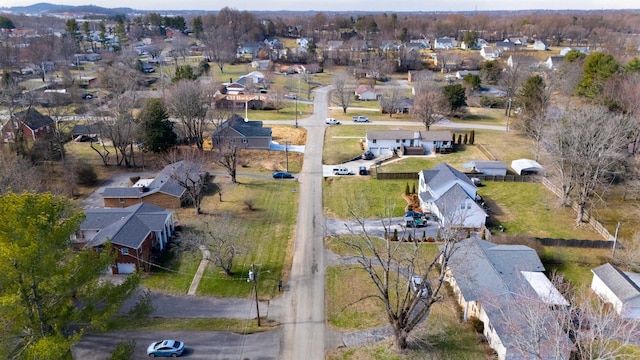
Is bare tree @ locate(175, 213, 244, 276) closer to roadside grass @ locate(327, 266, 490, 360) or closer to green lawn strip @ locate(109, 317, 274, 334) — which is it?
green lawn strip @ locate(109, 317, 274, 334)

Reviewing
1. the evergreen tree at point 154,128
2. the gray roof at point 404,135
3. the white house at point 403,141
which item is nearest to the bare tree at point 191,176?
the evergreen tree at point 154,128

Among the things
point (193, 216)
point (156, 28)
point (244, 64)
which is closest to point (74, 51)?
point (244, 64)

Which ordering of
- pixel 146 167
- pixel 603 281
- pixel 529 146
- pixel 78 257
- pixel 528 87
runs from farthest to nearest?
pixel 528 87
pixel 529 146
pixel 146 167
pixel 603 281
pixel 78 257

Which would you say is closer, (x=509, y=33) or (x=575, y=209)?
(x=575, y=209)

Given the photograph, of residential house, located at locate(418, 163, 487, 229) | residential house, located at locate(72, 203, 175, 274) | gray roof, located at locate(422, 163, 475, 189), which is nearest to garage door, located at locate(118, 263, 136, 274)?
residential house, located at locate(72, 203, 175, 274)

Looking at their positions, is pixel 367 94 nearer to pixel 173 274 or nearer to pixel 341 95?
pixel 341 95

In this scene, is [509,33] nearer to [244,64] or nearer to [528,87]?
[244,64]

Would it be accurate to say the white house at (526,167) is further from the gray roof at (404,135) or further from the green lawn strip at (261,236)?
the green lawn strip at (261,236)
